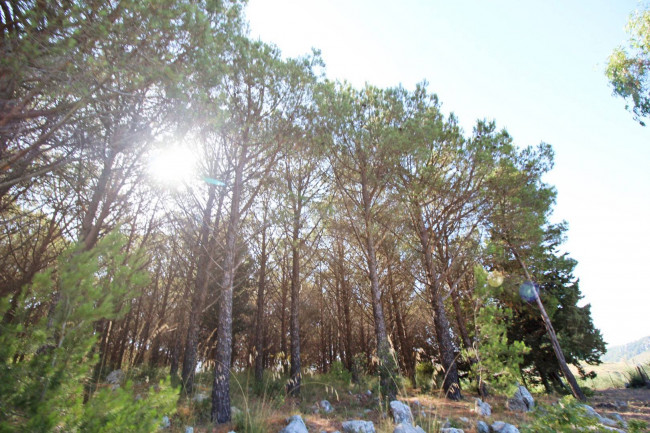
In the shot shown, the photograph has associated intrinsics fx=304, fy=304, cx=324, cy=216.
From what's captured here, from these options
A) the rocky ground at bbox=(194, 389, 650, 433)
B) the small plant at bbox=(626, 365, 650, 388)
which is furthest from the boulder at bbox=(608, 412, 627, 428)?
the small plant at bbox=(626, 365, 650, 388)

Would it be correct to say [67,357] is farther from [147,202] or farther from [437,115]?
[437,115]

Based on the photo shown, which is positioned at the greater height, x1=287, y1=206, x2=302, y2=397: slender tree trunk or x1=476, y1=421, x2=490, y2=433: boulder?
x1=287, y1=206, x2=302, y2=397: slender tree trunk

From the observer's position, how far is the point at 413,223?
11.5 meters

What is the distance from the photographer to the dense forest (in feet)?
7.54

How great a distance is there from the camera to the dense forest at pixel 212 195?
230 cm

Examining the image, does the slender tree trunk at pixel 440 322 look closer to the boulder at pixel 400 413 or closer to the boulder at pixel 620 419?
the boulder at pixel 620 419

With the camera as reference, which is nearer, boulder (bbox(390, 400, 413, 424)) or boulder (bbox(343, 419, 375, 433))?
boulder (bbox(343, 419, 375, 433))

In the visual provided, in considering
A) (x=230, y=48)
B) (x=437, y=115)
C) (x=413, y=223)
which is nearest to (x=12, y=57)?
(x=230, y=48)

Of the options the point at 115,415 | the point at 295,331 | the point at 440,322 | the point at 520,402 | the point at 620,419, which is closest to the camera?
the point at 115,415

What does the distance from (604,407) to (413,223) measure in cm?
945

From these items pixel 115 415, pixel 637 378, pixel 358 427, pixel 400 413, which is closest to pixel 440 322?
pixel 400 413

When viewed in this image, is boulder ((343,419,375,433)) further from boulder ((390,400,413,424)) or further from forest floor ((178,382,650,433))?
boulder ((390,400,413,424))

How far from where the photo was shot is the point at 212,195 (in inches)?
351

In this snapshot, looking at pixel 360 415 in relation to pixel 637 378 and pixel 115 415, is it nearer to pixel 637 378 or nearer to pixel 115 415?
pixel 115 415
